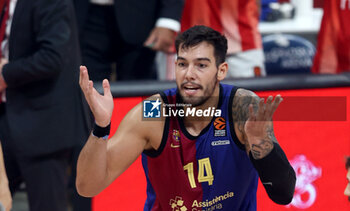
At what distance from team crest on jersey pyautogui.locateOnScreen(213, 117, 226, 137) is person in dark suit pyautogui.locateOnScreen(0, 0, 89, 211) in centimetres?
112

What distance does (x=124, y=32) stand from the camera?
4523mm

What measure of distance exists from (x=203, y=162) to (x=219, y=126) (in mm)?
204

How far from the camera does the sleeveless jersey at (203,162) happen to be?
337 cm

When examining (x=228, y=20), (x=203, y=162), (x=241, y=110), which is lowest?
(x=203, y=162)

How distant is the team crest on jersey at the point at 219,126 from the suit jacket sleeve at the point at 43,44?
3.68ft

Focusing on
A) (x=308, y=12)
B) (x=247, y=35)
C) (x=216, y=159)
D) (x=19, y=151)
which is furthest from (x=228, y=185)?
(x=308, y=12)

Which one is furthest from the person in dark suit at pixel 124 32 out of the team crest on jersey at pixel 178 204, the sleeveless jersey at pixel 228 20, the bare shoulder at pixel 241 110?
the team crest on jersey at pixel 178 204

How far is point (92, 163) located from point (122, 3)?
5.50 feet

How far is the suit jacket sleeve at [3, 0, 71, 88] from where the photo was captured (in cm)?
388

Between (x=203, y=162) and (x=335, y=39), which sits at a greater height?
(x=335, y=39)

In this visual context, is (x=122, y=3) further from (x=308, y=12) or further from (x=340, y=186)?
(x=308, y=12)

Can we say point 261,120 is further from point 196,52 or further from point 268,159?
point 196,52

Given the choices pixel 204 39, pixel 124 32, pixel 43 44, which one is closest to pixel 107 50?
pixel 124 32

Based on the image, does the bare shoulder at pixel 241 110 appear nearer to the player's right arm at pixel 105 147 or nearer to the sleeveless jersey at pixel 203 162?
the sleeveless jersey at pixel 203 162
